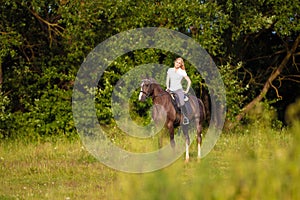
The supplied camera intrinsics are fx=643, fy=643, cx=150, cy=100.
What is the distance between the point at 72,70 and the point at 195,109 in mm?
6633

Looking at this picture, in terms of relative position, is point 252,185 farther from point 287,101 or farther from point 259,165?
point 287,101

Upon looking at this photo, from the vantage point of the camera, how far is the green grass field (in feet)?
16.9

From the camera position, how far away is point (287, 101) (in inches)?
1053

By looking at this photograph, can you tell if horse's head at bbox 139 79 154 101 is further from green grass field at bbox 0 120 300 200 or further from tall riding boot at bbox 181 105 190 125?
green grass field at bbox 0 120 300 200

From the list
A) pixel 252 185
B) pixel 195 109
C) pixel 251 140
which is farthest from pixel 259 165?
pixel 251 140

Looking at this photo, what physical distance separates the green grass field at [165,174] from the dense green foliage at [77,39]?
1630 millimetres

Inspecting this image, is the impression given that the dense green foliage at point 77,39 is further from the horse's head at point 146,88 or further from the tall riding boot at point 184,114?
the horse's head at point 146,88

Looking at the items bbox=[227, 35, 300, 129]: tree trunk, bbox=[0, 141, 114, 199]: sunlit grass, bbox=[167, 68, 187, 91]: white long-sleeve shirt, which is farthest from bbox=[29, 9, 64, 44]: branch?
bbox=[167, 68, 187, 91]: white long-sleeve shirt

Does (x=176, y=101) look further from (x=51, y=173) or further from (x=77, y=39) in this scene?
(x=77, y=39)

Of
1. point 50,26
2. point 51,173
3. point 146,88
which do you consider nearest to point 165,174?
point 51,173

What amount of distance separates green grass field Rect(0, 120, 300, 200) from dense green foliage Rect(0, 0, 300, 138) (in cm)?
163

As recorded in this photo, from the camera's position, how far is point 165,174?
5199mm

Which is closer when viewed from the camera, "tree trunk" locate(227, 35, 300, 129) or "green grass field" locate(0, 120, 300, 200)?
"green grass field" locate(0, 120, 300, 200)

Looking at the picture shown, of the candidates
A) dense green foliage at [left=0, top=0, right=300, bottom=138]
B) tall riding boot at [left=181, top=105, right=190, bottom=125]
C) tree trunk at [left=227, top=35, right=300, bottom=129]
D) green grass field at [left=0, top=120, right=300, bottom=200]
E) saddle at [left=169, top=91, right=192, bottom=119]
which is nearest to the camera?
green grass field at [left=0, top=120, right=300, bottom=200]
